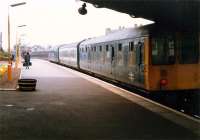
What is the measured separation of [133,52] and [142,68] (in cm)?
151

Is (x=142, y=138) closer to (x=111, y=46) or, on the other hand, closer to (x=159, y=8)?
(x=159, y=8)

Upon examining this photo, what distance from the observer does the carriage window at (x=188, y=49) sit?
56.2 ft

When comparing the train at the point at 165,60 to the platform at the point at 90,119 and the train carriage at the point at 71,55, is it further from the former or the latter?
the train carriage at the point at 71,55

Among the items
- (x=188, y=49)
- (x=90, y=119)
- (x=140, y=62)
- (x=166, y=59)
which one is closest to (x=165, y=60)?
(x=166, y=59)

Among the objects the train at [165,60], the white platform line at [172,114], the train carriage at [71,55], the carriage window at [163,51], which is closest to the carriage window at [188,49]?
the train at [165,60]

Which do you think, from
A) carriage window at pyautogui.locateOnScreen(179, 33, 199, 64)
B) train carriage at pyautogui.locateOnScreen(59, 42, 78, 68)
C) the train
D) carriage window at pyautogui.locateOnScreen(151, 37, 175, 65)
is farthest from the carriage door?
train carriage at pyautogui.locateOnScreen(59, 42, 78, 68)

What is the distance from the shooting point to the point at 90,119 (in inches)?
517

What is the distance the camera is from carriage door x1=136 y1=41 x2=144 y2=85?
17516 millimetres

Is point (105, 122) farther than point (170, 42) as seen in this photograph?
No

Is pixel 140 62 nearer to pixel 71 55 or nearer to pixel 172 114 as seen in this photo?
pixel 172 114

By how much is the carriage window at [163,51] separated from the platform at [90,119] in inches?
58.8

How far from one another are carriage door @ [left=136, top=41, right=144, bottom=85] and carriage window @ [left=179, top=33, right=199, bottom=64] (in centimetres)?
128

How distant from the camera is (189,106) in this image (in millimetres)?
17453

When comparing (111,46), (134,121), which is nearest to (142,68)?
(134,121)
